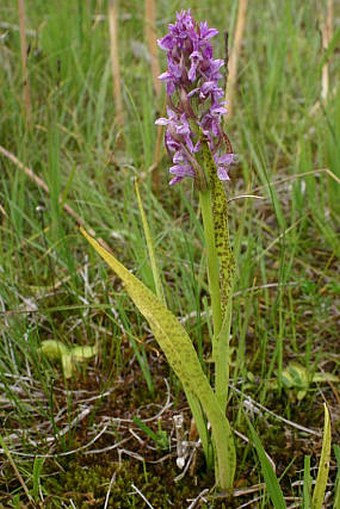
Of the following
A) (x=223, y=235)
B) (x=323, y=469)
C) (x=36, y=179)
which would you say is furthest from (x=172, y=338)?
(x=36, y=179)

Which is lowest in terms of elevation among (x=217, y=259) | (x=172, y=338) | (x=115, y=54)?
(x=172, y=338)

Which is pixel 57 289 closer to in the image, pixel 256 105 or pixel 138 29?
pixel 256 105

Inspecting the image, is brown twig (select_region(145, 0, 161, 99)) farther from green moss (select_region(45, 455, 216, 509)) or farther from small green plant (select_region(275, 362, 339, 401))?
green moss (select_region(45, 455, 216, 509))

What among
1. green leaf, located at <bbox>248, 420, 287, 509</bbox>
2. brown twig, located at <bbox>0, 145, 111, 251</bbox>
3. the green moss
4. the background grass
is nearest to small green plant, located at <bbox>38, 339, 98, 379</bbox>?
the background grass

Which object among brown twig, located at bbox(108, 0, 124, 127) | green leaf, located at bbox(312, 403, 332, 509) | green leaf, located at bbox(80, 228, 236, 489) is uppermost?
brown twig, located at bbox(108, 0, 124, 127)

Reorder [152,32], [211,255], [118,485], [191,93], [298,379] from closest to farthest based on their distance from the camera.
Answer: [191,93], [211,255], [118,485], [298,379], [152,32]

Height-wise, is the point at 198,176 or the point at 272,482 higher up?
the point at 198,176

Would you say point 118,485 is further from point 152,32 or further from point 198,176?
point 152,32

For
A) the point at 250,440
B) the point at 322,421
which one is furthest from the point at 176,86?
the point at 322,421
